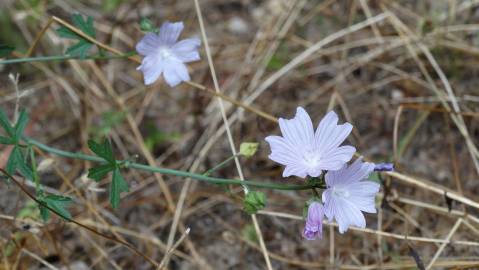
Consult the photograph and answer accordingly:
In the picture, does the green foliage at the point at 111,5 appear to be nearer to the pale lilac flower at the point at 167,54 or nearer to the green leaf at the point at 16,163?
the pale lilac flower at the point at 167,54

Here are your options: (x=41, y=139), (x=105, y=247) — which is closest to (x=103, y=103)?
(x=41, y=139)

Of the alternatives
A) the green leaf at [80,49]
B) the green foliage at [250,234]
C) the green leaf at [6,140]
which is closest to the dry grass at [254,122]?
the green foliage at [250,234]

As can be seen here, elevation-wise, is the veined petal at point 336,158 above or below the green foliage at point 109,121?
above

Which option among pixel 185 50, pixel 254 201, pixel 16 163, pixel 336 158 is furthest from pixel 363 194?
pixel 16 163

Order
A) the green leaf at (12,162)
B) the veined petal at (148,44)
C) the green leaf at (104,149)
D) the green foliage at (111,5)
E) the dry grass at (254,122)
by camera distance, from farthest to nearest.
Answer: the green foliage at (111,5) < the dry grass at (254,122) < the veined petal at (148,44) < the green leaf at (12,162) < the green leaf at (104,149)

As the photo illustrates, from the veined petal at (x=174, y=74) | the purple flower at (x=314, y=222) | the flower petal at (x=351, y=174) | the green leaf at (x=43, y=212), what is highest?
the veined petal at (x=174, y=74)

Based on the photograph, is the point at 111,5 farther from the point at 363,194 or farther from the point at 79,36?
the point at 363,194

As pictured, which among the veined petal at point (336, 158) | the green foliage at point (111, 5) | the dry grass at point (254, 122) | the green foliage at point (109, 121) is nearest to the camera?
the veined petal at point (336, 158)

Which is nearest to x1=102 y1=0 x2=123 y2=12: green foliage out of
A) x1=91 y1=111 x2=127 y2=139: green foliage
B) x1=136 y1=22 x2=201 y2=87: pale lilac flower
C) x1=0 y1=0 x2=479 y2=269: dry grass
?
x1=0 y1=0 x2=479 y2=269: dry grass
